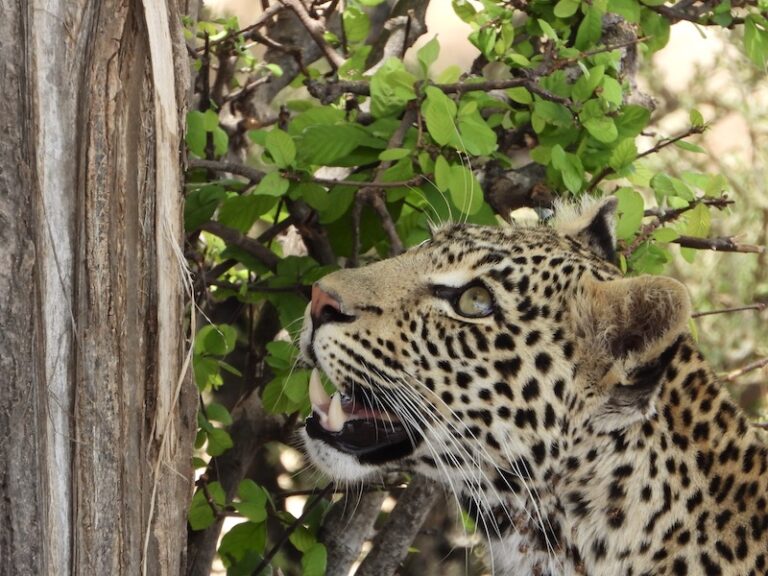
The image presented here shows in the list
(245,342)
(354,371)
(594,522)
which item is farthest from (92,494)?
(245,342)

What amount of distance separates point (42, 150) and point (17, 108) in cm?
12

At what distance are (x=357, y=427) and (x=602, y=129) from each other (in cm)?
131

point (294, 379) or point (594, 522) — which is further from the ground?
point (294, 379)

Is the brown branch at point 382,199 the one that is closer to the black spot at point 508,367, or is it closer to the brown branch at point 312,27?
the brown branch at point 312,27

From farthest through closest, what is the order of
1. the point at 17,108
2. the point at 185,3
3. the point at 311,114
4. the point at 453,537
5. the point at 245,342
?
the point at 453,537
the point at 245,342
the point at 311,114
the point at 185,3
the point at 17,108

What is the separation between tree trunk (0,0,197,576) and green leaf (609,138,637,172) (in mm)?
1597

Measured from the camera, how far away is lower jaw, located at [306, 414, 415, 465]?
341 centimetres

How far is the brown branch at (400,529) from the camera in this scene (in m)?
4.62

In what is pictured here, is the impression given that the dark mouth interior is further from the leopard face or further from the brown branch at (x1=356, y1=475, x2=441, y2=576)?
the brown branch at (x1=356, y1=475, x2=441, y2=576)

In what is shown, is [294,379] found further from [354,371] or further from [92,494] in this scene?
[92,494]

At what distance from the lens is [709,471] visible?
10.4 ft

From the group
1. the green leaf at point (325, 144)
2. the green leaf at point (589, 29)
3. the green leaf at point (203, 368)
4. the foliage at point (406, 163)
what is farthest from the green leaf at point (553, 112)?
the green leaf at point (203, 368)

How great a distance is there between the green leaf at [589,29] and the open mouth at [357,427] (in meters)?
1.62

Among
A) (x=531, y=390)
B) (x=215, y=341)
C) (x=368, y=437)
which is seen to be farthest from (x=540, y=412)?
(x=215, y=341)
